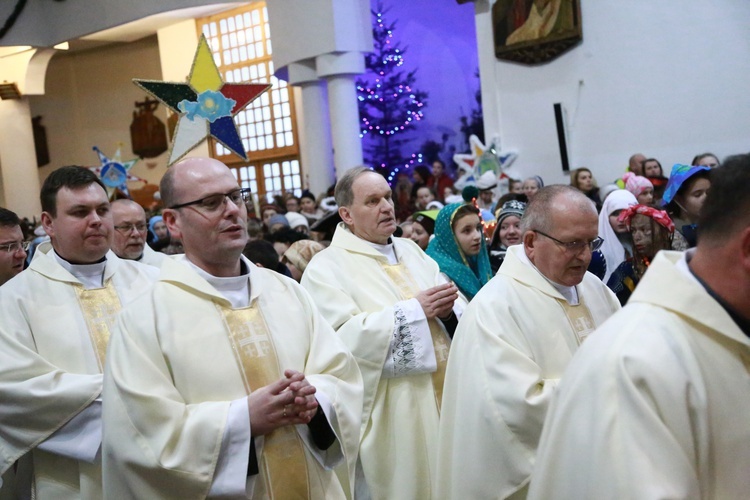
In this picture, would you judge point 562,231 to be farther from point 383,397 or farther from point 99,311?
point 99,311

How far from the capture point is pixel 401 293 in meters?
4.78

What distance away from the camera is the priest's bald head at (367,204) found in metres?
4.77

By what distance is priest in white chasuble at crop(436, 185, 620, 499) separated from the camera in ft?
10.6

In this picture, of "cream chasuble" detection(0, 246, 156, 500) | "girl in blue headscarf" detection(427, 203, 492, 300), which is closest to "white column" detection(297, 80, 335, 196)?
"girl in blue headscarf" detection(427, 203, 492, 300)

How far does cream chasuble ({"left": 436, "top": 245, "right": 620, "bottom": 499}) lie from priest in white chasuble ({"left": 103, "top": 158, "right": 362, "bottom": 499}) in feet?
1.40

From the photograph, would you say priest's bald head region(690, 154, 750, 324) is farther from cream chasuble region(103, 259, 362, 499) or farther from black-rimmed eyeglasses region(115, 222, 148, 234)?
black-rimmed eyeglasses region(115, 222, 148, 234)

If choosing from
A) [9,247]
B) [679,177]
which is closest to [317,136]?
[679,177]

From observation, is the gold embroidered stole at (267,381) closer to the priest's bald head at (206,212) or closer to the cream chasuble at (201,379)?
the cream chasuble at (201,379)

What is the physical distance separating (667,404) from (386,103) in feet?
55.8

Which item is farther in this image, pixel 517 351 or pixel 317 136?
pixel 317 136

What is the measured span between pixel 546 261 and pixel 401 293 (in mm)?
1456

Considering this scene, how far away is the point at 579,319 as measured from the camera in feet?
11.5

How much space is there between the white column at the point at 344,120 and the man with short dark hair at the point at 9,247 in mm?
10247

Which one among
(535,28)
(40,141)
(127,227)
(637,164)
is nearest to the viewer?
(127,227)
